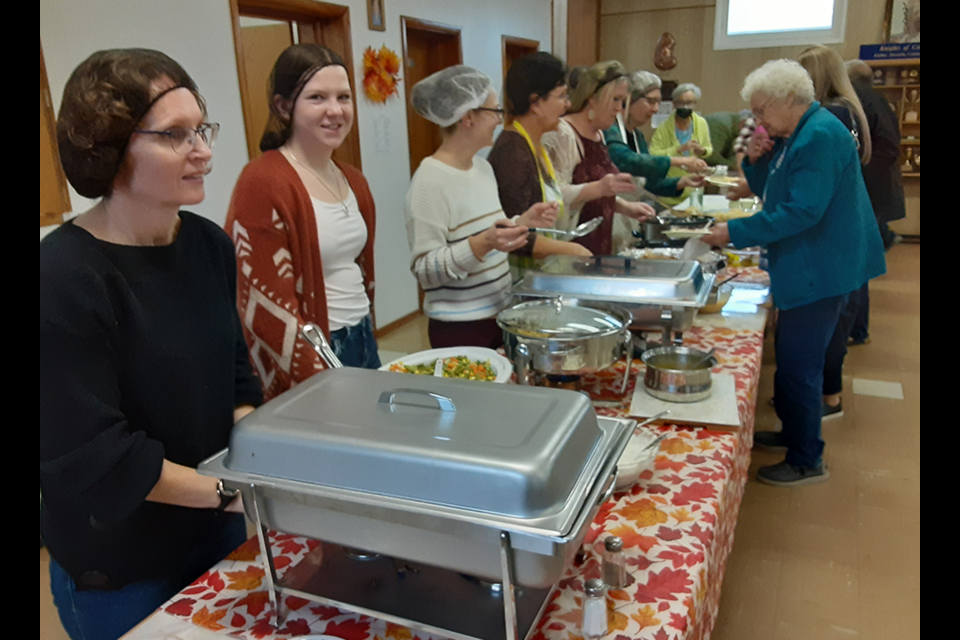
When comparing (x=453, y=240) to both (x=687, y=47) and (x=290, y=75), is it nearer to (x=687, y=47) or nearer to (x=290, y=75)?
(x=290, y=75)

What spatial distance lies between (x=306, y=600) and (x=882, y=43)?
628 centimetres

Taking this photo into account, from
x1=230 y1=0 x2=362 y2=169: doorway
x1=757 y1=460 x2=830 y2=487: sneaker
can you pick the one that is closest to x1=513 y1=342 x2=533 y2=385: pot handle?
x1=757 y1=460 x2=830 y2=487: sneaker

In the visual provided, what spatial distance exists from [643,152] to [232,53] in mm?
1899

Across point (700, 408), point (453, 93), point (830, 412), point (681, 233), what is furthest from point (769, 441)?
point (453, 93)

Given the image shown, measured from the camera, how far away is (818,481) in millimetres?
2135

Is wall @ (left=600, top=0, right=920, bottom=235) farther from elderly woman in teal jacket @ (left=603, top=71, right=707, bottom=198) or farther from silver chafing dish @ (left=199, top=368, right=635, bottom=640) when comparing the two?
silver chafing dish @ (left=199, top=368, right=635, bottom=640)

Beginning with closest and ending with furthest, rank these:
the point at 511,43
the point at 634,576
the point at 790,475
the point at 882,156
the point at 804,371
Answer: the point at 634,576 < the point at 804,371 < the point at 790,475 < the point at 882,156 < the point at 511,43

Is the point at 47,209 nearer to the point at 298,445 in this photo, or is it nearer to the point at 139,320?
the point at 139,320

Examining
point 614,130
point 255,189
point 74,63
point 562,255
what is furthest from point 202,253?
point 614,130

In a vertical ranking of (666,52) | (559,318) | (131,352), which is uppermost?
(666,52)

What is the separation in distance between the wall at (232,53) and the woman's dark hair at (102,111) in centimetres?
135

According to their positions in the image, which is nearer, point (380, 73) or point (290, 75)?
point (290, 75)

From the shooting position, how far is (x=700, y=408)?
4.05ft

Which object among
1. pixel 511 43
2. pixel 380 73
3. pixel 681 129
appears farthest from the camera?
pixel 511 43
